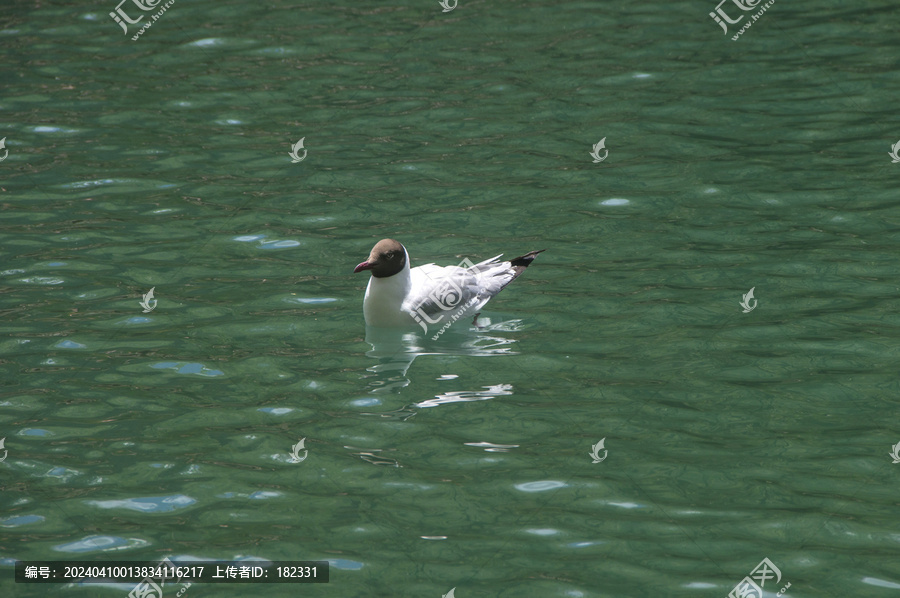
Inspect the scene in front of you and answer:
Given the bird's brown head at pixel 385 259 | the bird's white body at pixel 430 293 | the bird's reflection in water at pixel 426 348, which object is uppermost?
the bird's brown head at pixel 385 259

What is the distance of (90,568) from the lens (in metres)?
5.75

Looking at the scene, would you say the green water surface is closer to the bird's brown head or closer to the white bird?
the white bird

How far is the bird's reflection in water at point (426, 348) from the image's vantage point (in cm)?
773

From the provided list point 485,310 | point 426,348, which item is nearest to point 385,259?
point 426,348

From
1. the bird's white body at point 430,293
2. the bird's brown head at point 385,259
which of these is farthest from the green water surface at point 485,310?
the bird's brown head at point 385,259

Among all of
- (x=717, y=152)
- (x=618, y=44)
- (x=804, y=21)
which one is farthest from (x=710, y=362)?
(x=804, y=21)

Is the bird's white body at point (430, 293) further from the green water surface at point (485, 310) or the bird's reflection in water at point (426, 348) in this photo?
the green water surface at point (485, 310)

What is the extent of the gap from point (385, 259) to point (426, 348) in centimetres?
83

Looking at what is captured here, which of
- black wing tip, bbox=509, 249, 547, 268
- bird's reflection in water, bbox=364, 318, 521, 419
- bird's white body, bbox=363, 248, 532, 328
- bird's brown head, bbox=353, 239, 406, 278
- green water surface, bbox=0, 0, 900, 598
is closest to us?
green water surface, bbox=0, 0, 900, 598

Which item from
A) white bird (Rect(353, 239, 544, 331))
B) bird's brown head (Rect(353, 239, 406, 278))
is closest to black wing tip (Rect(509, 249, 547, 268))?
white bird (Rect(353, 239, 544, 331))

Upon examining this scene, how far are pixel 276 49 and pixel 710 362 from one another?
976 cm

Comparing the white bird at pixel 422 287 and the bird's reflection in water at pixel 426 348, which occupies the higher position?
the white bird at pixel 422 287

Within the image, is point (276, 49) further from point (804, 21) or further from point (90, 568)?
point (90, 568)

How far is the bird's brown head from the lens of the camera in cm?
836
